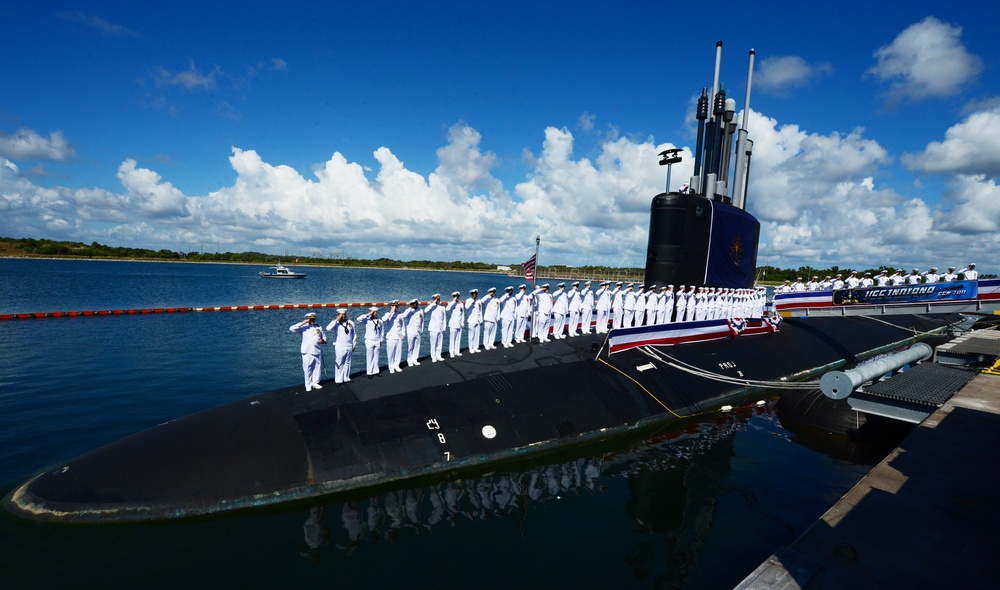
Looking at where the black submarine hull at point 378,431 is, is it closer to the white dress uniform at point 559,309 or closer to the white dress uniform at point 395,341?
the white dress uniform at point 395,341

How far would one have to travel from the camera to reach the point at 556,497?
8.86 m

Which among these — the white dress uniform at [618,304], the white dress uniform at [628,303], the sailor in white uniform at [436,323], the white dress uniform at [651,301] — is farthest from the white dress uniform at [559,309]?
the sailor in white uniform at [436,323]

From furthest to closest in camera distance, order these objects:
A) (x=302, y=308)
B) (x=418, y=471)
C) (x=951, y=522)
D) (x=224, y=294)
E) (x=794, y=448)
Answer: (x=224, y=294), (x=302, y=308), (x=794, y=448), (x=418, y=471), (x=951, y=522)

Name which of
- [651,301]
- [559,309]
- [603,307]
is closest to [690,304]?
[651,301]

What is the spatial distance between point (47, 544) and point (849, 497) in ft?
32.7

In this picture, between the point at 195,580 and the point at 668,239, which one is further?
the point at 668,239

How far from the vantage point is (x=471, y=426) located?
9625 millimetres

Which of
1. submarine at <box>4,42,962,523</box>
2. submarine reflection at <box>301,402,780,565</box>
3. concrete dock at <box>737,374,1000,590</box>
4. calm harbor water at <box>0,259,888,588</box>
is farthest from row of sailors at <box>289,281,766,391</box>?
concrete dock at <box>737,374,1000,590</box>

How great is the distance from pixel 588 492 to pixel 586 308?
7377 mm

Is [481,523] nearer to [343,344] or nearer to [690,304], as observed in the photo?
[343,344]

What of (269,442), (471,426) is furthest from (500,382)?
(269,442)

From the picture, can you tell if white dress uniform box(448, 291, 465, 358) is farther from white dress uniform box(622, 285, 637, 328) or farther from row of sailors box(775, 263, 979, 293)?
row of sailors box(775, 263, 979, 293)

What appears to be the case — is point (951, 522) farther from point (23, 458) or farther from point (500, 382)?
point (23, 458)

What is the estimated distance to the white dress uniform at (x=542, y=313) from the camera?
14.3 m
